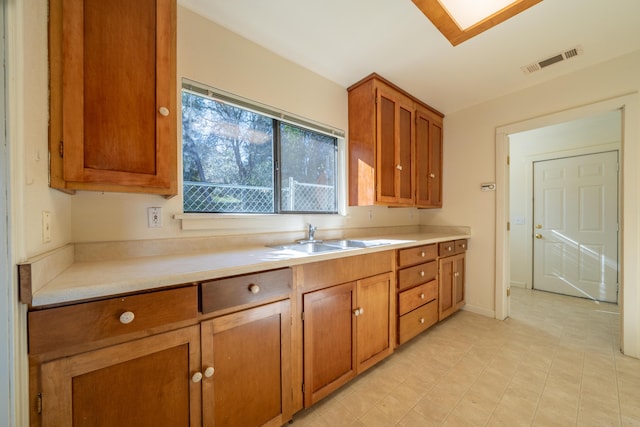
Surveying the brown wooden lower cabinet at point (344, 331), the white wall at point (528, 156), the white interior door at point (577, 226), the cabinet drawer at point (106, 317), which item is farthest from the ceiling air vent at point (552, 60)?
the cabinet drawer at point (106, 317)

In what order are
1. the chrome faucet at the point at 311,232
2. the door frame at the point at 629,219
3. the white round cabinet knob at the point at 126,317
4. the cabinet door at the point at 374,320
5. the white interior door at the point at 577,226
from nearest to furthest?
the white round cabinet knob at the point at 126,317, the cabinet door at the point at 374,320, the door frame at the point at 629,219, the chrome faucet at the point at 311,232, the white interior door at the point at 577,226

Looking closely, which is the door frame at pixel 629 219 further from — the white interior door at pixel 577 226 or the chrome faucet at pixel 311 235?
the chrome faucet at pixel 311 235

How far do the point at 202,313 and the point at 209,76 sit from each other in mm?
1449

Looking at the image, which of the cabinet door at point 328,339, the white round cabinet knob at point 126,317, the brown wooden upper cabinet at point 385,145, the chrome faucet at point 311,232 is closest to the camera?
the white round cabinet knob at point 126,317

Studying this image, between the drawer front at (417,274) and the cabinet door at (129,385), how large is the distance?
4.84ft

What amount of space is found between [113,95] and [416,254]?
2.12m

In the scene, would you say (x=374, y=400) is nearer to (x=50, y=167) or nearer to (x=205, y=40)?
(x=50, y=167)

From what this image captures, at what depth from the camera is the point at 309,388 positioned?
1.31 metres

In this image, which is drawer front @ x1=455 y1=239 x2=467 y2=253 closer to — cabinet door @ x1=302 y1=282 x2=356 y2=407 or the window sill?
the window sill

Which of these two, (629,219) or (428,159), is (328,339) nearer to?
(428,159)

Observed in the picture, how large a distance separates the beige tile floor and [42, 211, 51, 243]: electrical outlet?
1412 mm

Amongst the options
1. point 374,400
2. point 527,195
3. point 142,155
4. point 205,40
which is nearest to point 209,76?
point 205,40

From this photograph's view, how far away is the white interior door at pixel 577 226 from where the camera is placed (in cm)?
302

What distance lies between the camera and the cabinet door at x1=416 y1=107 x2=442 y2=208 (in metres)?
2.67
